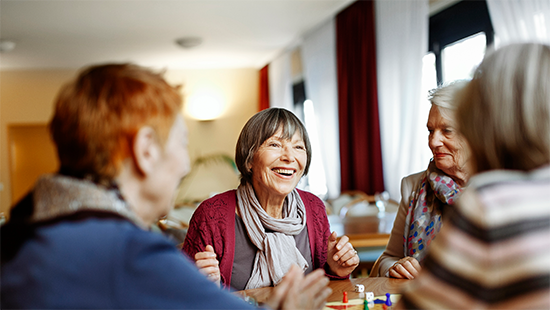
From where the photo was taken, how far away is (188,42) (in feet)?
22.0

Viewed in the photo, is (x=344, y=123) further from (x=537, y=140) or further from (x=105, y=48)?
(x=537, y=140)

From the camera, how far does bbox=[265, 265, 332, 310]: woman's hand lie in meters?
0.97

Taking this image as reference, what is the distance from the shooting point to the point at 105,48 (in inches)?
273

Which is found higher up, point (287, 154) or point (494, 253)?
point (287, 154)

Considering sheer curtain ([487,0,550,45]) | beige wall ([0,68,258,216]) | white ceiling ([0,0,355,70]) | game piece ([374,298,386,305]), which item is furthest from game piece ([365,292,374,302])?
beige wall ([0,68,258,216])

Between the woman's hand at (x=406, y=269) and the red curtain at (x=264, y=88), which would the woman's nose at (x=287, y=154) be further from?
the red curtain at (x=264, y=88)

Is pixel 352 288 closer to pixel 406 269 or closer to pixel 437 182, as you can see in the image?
pixel 406 269

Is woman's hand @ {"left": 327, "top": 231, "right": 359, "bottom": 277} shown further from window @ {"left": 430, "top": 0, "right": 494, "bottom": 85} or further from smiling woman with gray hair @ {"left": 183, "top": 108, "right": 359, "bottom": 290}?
window @ {"left": 430, "top": 0, "right": 494, "bottom": 85}

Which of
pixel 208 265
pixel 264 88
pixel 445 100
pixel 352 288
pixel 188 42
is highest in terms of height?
pixel 188 42

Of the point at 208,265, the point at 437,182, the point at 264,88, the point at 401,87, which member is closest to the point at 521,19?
the point at 401,87

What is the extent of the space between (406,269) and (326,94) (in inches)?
195

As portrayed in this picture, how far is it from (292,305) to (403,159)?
415 centimetres

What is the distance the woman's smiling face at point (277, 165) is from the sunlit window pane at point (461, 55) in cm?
262

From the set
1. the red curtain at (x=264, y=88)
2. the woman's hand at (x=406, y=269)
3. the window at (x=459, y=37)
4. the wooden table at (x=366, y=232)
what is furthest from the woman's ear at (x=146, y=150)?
the red curtain at (x=264, y=88)
